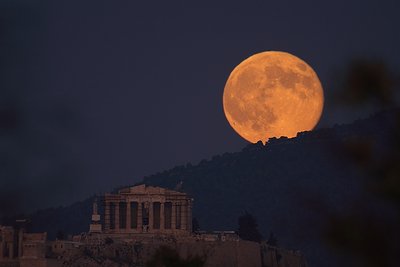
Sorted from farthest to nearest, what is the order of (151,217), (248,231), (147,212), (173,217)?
(248,231) < (147,212) < (151,217) < (173,217)

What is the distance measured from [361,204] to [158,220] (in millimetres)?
108334

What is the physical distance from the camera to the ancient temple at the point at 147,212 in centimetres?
12888

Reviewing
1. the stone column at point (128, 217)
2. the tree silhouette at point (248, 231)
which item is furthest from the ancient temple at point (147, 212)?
the tree silhouette at point (248, 231)

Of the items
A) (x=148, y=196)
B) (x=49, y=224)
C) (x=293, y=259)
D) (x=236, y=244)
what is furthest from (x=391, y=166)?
(x=49, y=224)

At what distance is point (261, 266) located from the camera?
5000 inches

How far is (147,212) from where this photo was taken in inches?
5103

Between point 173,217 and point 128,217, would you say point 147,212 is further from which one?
point 173,217

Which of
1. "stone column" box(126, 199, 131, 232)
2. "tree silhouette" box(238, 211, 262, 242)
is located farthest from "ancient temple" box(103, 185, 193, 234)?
"tree silhouette" box(238, 211, 262, 242)

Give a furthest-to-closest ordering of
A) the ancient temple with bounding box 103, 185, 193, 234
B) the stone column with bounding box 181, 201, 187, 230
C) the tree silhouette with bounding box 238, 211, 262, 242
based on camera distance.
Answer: the tree silhouette with bounding box 238, 211, 262, 242 → the ancient temple with bounding box 103, 185, 193, 234 → the stone column with bounding box 181, 201, 187, 230

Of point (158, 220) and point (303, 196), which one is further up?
point (158, 220)

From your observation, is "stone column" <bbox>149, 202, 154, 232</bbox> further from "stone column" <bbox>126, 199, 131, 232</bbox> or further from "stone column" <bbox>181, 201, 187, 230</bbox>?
"stone column" <bbox>181, 201, 187, 230</bbox>

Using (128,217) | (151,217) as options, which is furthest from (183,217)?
(128,217)

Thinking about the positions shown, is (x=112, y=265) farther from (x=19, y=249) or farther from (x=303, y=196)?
(x=303, y=196)

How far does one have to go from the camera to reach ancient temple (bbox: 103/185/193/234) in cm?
12888
